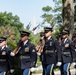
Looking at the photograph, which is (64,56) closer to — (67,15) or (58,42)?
(58,42)

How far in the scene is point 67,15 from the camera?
1633 cm

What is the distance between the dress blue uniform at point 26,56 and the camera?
846 cm

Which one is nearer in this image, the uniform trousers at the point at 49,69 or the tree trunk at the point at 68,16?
the uniform trousers at the point at 49,69

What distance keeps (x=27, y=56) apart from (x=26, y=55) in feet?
0.12

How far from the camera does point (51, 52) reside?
9.52m

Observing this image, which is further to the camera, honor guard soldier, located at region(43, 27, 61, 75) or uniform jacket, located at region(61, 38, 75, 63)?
uniform jacket, located at region(61, 38, 75, 63)

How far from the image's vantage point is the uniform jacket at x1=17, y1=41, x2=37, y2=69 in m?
8.46

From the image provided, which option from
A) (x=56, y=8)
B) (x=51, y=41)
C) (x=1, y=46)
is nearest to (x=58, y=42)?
(x=51, y=41)

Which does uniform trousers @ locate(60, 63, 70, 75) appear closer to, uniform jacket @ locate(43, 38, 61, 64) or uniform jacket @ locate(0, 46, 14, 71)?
uniform jacket @ locate(43, 38, 61, 64)

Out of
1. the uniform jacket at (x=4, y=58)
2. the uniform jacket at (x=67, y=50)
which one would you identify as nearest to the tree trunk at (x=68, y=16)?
the uniform jacket at (x=67, y=50)

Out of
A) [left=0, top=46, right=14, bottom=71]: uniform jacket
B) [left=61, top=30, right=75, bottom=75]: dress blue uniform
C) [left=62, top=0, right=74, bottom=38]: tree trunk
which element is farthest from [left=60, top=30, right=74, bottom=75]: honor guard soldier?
[left=62, top=0, right=74, bottom=38]: tree trunk

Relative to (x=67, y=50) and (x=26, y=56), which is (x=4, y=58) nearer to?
(x=26, y=56)

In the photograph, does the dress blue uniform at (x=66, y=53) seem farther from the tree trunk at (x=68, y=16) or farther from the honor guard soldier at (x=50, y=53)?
the tree trunk at (x=68, y=16)

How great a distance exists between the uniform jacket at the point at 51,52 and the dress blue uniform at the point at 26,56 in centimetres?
105
